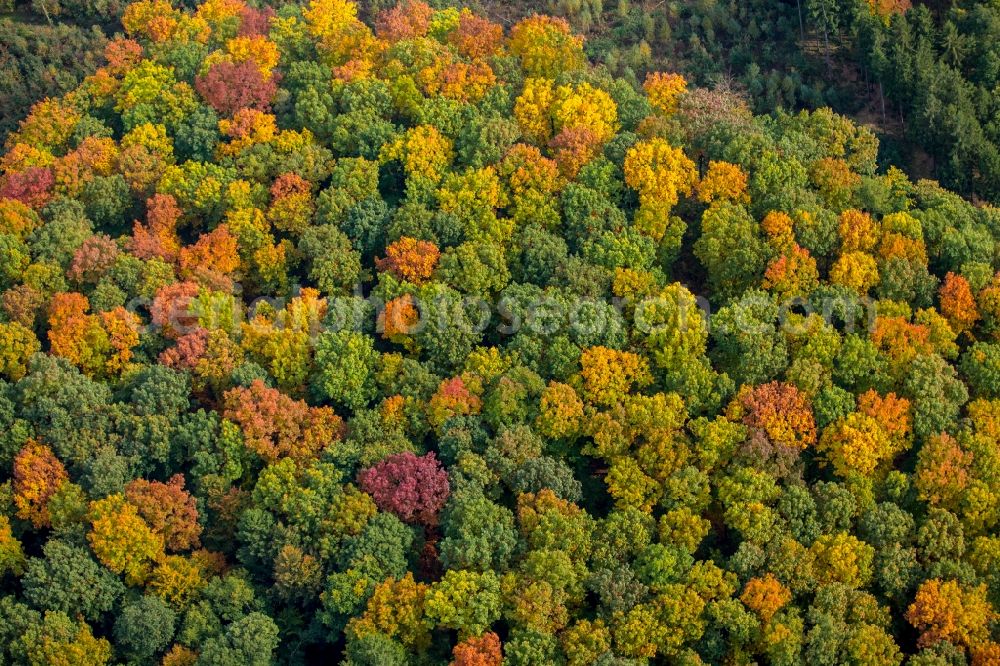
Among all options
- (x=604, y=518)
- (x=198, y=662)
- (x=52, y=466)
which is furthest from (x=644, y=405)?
(x=52, y=466)

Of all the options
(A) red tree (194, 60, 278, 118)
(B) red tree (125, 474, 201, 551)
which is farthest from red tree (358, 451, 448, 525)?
(A) red tree (194, 60, 278, 118)

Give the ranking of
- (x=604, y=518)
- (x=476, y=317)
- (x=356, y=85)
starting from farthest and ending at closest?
(x=356, y=85)
(x=476, y=317)
(x=604, y=518)

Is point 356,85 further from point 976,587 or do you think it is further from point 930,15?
point 976,587

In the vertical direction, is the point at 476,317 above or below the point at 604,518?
above

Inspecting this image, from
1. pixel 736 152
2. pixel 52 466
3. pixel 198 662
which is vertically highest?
pixel 736 152

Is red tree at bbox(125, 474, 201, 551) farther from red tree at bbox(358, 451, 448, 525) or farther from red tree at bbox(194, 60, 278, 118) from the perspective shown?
red tree at bbox(194, 60, 278, 118)

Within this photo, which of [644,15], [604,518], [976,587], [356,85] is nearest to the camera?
[976,587]

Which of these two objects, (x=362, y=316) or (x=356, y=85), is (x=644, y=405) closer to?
(x=362, y=316)

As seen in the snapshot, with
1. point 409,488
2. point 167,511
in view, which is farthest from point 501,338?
point 167,511

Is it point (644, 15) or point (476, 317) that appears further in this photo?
point (644, 15)
